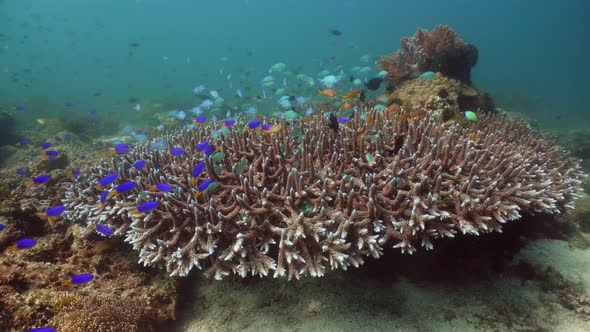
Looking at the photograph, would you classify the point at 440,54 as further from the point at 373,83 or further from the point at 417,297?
the point at 417,297

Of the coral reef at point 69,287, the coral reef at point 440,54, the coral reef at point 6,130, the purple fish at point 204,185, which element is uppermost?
the coral reef at point 440,54

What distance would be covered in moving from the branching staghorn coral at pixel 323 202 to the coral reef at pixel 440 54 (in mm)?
4693

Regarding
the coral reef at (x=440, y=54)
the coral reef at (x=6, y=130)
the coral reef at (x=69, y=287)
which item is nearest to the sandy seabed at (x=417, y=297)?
the coral reef at (x=69, y=287)

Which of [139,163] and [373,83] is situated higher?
[373,83]

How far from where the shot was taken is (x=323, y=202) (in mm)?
3510

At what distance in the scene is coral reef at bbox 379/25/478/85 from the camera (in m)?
8.48

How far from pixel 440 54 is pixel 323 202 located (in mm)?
7298

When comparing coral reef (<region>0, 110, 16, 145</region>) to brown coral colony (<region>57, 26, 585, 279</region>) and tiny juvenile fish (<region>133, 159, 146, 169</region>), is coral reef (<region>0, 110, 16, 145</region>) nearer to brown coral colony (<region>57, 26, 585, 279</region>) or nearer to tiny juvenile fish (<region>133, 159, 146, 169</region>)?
brown coral colony (<region>57, 26, 585, 279</region>)

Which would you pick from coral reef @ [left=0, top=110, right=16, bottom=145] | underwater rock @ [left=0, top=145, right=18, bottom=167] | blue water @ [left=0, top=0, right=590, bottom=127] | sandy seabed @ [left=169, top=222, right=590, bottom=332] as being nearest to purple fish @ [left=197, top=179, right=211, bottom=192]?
sandy seabed @ [left=169, top=222, right=590, bottom=332]

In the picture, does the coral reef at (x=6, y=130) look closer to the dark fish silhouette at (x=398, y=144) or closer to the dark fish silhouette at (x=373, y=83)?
the dark fish silhouette at (x=373, y=83)

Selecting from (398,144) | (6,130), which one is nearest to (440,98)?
(398,144)

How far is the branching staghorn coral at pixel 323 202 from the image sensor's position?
10.8 feet

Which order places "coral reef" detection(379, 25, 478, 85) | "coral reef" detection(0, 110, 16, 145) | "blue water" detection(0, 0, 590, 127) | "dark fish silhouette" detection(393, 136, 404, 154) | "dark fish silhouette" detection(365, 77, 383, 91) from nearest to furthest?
1. "dark fish silhouette" detection(393, 136, 404, 154)
2. "dark fish silhouette" detection(365, 77, 383, 91)
3. "coral reef" detection(379, 25, 478, 85)
4. "coral reef" detection(0, 110, 16, 145)
5. "blue water" detection(0, 0, 590, 127)

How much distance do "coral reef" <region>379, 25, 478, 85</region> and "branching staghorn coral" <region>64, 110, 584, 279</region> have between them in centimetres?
469
